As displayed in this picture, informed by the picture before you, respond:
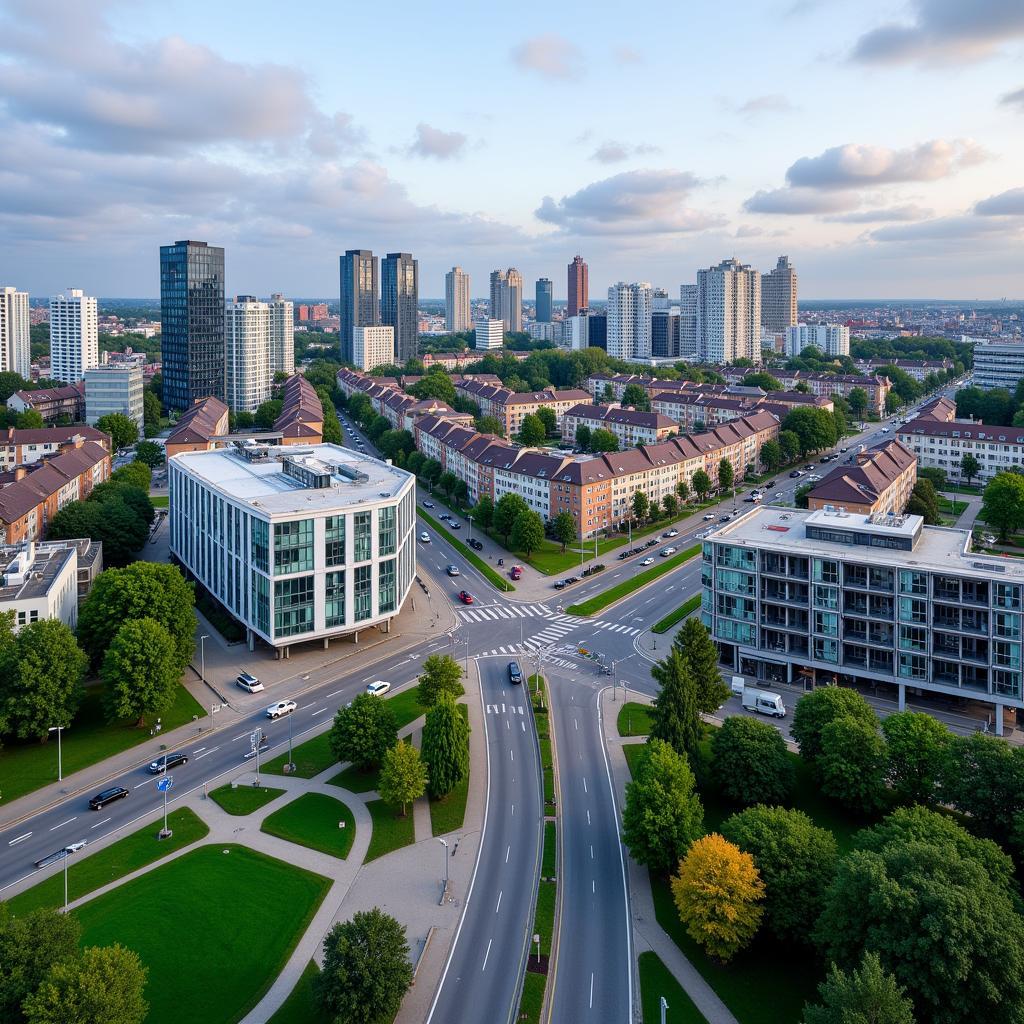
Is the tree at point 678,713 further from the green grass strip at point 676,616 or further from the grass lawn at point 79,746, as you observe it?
the grass lawn at point 79,746

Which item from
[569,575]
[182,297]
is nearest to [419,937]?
[569,575]

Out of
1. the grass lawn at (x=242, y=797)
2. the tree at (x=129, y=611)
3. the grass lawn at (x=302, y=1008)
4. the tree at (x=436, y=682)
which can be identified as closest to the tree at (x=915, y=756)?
the tree at (x=436, y=682)

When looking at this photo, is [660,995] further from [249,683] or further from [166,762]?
[249,683]

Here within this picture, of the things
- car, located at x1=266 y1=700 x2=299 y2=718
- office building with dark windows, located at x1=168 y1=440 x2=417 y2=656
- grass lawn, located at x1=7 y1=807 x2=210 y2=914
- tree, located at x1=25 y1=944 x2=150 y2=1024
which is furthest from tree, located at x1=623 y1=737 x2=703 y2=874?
office building with dark windows, located at x1=168 y1=440 x2=417 y2=656

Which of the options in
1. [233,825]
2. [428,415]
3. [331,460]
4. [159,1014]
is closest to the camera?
[159,1014]

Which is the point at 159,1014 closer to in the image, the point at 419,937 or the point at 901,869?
the point at 419,937

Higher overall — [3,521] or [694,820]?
[3,521]
